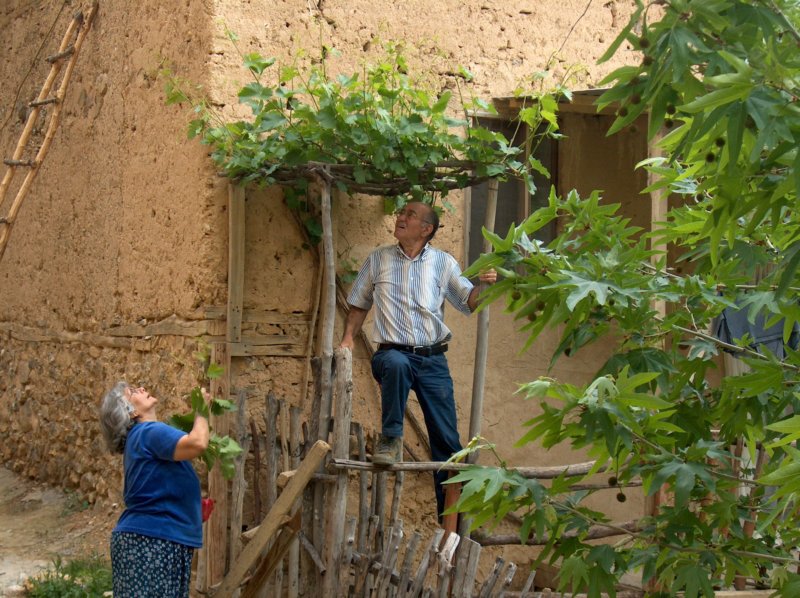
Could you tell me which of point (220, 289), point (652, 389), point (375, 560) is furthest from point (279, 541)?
point (652, 389)

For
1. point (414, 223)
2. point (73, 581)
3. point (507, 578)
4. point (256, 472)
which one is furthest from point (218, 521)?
point (414, 223)

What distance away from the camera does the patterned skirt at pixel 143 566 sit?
3.99 meters

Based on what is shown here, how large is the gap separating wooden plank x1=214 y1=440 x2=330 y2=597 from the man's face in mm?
1250

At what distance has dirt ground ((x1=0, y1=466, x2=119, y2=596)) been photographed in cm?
572

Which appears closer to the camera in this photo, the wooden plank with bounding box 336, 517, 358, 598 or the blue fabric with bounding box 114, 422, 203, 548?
the blue fabric with bounding box 114, 422, 203, 548

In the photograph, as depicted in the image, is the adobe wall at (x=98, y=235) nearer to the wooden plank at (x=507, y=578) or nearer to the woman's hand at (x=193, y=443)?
the woman's hand at (x=193, y=443)

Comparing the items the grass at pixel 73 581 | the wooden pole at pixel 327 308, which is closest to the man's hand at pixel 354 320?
the wooden pole at pixel 327 308

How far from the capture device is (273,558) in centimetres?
456

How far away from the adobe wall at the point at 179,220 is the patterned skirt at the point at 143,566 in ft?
4.62

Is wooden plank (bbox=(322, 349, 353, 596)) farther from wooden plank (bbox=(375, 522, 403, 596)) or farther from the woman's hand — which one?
the woman's hand

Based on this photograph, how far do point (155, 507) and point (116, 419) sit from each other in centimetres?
38

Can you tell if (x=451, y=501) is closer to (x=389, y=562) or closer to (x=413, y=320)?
(x=389, y=562)

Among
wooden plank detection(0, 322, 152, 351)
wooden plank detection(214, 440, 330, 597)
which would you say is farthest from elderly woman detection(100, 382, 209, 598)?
wooden plank detection(0, 322, 152, 351)

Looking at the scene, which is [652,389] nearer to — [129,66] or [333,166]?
[333,166]
